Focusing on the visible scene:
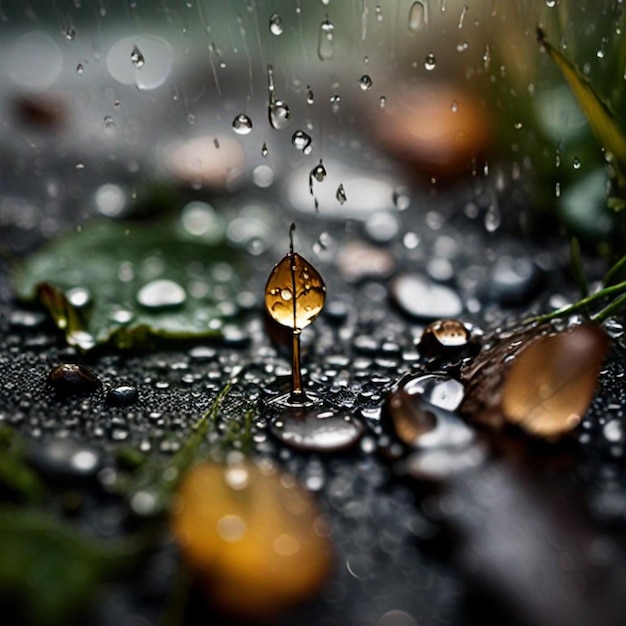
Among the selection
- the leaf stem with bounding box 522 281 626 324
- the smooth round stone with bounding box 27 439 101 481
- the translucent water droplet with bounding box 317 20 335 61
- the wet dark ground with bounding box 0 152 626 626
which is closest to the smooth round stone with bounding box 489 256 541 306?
the wet dark ground with bounding box 0 152 626 626

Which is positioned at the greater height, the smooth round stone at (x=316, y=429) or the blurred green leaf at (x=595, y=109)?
the blurred green leaf at (x=595, y=109)

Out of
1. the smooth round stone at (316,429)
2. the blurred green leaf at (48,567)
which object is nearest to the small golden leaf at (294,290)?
the smooth round stone at (316,429)

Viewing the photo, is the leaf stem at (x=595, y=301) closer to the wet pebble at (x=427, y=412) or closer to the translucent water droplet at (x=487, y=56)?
the wet pebble at (x=427, y=412)

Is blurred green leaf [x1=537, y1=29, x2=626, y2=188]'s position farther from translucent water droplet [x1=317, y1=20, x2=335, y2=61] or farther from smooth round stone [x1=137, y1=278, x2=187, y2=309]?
smooth round stone [x1=137, y1=278, x2=187, y2=309]

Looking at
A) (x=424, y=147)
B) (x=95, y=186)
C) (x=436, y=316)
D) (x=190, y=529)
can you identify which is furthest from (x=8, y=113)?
(x=190, y=529)

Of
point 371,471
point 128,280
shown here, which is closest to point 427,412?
point 371,471

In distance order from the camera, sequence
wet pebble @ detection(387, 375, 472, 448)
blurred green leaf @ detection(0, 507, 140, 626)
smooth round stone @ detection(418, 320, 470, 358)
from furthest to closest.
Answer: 1. smooth round stone @ detection(418, 320, 470, 358)
2. wet pebble @ detection(387, 375, 472, 448)
3. blurred green leaf @ detection(0, 507, 140, 626)
